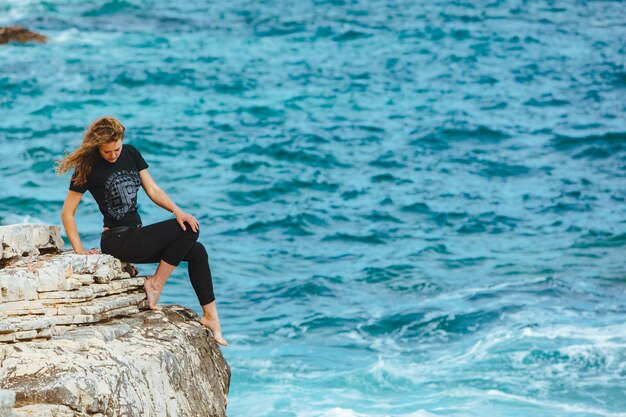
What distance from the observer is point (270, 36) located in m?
31.0

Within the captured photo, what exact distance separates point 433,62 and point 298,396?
18.5 metres

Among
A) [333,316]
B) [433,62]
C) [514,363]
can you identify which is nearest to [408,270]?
[333,316]

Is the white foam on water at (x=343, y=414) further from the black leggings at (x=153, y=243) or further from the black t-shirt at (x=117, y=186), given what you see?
the black t-shirt at (x=117, y=186)

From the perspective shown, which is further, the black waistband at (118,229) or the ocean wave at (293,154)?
the ocean wave at (293,154)

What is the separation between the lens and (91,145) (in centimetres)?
709

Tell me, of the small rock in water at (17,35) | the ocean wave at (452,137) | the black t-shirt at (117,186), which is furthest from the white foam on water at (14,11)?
the black t-shirt at (117,186)

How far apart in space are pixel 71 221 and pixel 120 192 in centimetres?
40

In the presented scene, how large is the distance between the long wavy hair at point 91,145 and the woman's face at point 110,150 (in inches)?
1.1

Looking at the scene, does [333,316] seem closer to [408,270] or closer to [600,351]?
[408,270]

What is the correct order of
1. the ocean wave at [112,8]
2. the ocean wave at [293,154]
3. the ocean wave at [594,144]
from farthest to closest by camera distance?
the ocean wave at [112,8] < the ocean wave at [594,144] < the ocean wave at [293,154]

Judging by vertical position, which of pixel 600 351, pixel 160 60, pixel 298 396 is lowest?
pixel 298 396

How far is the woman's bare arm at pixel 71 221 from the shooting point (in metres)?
7.11

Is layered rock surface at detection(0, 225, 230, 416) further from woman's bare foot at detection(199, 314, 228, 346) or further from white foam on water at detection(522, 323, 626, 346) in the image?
white foam on water at detection(522, 323, 626, 346)

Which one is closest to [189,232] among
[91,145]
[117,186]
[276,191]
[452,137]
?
[117,186]
